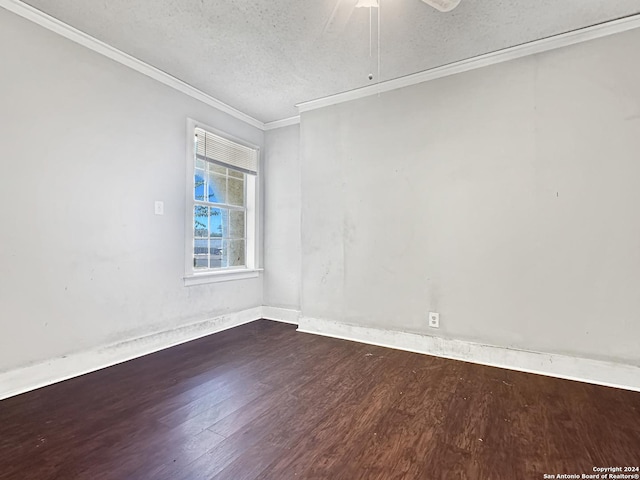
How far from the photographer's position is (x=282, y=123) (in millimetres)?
4164

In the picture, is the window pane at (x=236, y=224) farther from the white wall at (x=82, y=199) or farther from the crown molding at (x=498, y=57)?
the crown molding at (x=498, y=57)

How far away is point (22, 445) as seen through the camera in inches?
60.8

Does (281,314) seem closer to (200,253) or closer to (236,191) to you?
(200,253)

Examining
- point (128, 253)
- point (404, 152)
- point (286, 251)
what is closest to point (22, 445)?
point (128, 253)

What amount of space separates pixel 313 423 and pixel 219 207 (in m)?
2.74

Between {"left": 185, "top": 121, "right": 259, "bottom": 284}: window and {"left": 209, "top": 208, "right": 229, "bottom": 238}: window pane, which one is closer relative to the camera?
{"left": 185, "top": 121, "right": 259, "bottom": 284}: window

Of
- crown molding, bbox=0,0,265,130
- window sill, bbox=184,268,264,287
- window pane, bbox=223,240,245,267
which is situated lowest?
window sill, bbox=184,268,264,287

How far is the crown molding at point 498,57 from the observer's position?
2303mm

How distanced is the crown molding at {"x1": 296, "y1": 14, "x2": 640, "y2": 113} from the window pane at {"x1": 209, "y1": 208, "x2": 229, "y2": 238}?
5.67 ft

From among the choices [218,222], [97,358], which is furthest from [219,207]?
[97,358]

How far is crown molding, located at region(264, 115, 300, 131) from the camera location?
13.3ft

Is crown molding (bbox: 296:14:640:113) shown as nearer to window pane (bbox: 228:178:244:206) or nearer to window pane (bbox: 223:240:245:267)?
window pane (bbox: 228:178:244:206)

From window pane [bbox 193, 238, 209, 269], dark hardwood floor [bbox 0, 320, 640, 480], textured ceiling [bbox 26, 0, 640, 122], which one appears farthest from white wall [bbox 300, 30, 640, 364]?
window pane [bbox 193, 238, 209, 269]

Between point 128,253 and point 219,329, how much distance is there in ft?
4.43
